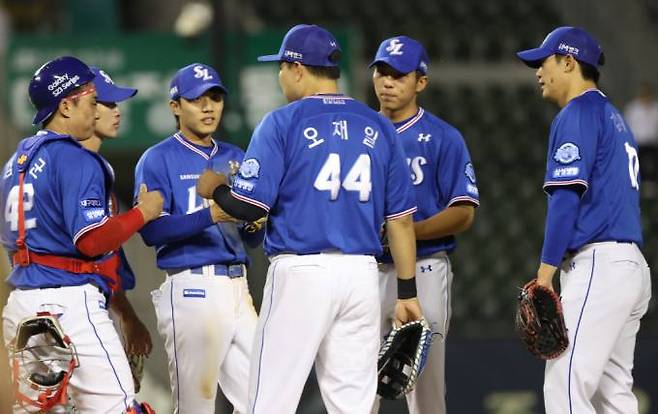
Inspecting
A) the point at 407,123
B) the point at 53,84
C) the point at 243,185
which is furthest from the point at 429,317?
the point at 53,84

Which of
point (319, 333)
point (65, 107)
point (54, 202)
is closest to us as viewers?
point (319, 333)

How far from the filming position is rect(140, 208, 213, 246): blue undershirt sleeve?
5.47 meters

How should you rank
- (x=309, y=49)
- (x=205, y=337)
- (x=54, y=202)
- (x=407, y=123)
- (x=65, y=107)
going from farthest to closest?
(x=407, y=123), (x=205, y=337), (x=65, y=107), (x=309, y=49), (x=54, y=202)

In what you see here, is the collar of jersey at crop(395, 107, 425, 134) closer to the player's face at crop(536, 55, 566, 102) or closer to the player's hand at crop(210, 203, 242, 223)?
the player's face at crop(536, 55, 566, 102)

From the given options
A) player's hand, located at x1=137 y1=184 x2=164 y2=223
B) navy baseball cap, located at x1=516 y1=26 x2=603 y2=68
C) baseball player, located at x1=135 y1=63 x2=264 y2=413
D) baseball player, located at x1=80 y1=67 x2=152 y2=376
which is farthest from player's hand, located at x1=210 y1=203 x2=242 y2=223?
navy baseball cap, located at x1=516 y1=26 x2=603 y2=68

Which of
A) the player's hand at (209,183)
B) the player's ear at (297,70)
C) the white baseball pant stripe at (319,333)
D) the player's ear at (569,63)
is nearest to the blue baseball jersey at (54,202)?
the player's hand at (209,183)

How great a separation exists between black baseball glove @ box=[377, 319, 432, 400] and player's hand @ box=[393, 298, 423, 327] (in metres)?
0.03

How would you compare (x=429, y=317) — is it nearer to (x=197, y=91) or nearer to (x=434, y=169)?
(x=434, y=169)

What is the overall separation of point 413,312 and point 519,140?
25.7 feet

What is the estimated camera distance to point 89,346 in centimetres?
483

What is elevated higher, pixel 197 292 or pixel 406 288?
pixel 406 288

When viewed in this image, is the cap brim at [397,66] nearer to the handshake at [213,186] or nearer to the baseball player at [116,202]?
the handshake at [213,186]

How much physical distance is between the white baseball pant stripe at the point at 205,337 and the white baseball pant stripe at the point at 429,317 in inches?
28.4

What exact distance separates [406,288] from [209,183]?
0.97 metres
